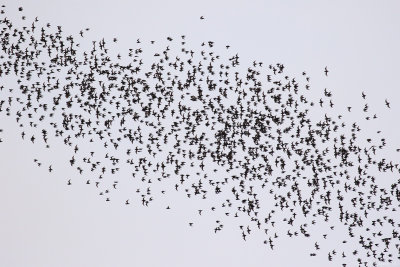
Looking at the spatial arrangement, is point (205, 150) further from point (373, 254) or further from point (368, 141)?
point (373, 254)

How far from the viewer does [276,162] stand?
29219 millimetres

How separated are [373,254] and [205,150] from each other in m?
10.2

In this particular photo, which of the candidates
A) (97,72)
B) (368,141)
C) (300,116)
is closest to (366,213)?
(368,141)

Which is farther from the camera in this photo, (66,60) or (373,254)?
(373,254)

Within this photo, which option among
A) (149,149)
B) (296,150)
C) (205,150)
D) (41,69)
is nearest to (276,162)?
(296,150)

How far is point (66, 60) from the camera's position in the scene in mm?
28156

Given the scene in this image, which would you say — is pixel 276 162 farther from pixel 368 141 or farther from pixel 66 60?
pixel 66 60

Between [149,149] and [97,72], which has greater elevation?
[97,72]

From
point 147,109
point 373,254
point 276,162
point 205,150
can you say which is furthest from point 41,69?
point 373,254

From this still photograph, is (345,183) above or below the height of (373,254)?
above

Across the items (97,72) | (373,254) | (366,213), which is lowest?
(373,254)

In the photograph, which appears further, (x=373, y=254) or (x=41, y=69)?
(x=373, y=254)

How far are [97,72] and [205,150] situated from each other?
6479 millimetres

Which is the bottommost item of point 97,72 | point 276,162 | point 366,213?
point 366,213
